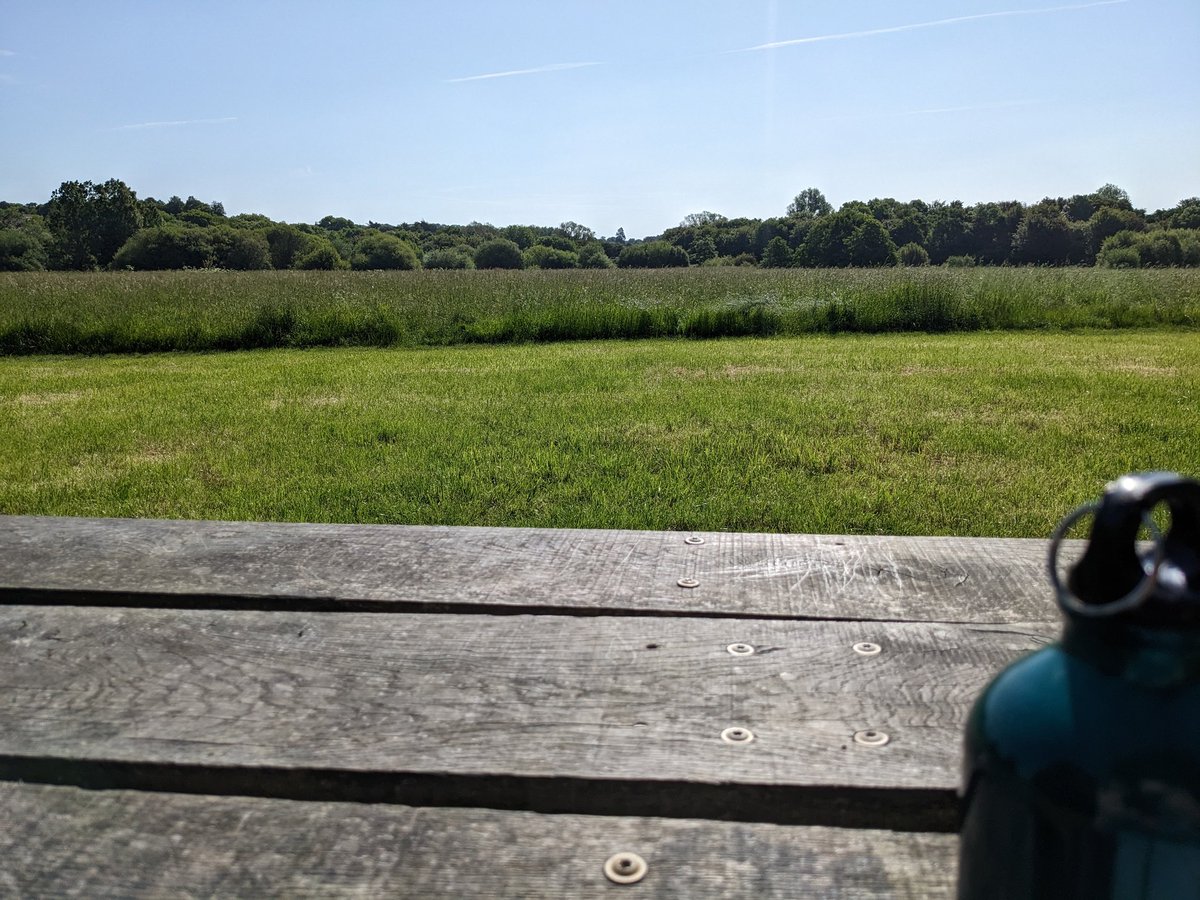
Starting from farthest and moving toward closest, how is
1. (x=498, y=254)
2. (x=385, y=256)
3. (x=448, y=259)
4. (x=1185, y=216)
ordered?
(x=498, y=254), (x=448, y=259), (x=385, y=256), (x=1185, y=216)

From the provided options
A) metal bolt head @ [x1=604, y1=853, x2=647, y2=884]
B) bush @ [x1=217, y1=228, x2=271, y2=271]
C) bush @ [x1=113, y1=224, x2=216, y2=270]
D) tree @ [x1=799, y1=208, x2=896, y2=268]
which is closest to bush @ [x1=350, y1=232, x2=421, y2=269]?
bush @ [x1=217, y1=228, x2=271, y2=271]

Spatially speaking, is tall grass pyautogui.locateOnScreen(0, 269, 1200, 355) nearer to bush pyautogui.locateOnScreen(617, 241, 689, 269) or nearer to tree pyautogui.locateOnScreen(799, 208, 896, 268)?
tree pyautogui.locateOnScreen(799, 208, 896, 268)

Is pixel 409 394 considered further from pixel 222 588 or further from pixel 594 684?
pixel 594 684

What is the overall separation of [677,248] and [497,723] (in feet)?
175

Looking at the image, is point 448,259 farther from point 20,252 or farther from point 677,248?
point 20,252

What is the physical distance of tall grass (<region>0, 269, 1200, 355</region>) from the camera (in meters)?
8.84

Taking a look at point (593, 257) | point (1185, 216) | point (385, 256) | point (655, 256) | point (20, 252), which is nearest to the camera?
point (1185, 216)

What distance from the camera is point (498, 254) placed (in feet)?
163

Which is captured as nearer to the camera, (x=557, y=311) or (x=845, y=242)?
(x=557, y=311)

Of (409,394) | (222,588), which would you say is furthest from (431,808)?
(409,394)

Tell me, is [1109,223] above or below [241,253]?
above

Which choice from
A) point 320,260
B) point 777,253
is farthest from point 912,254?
point 320,260

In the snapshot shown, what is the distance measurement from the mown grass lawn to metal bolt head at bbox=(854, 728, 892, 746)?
87.6 inches

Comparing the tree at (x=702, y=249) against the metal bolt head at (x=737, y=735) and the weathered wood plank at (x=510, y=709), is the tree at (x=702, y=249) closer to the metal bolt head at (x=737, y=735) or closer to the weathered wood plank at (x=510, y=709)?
the weathered wood plank at (x=510, y=709)
